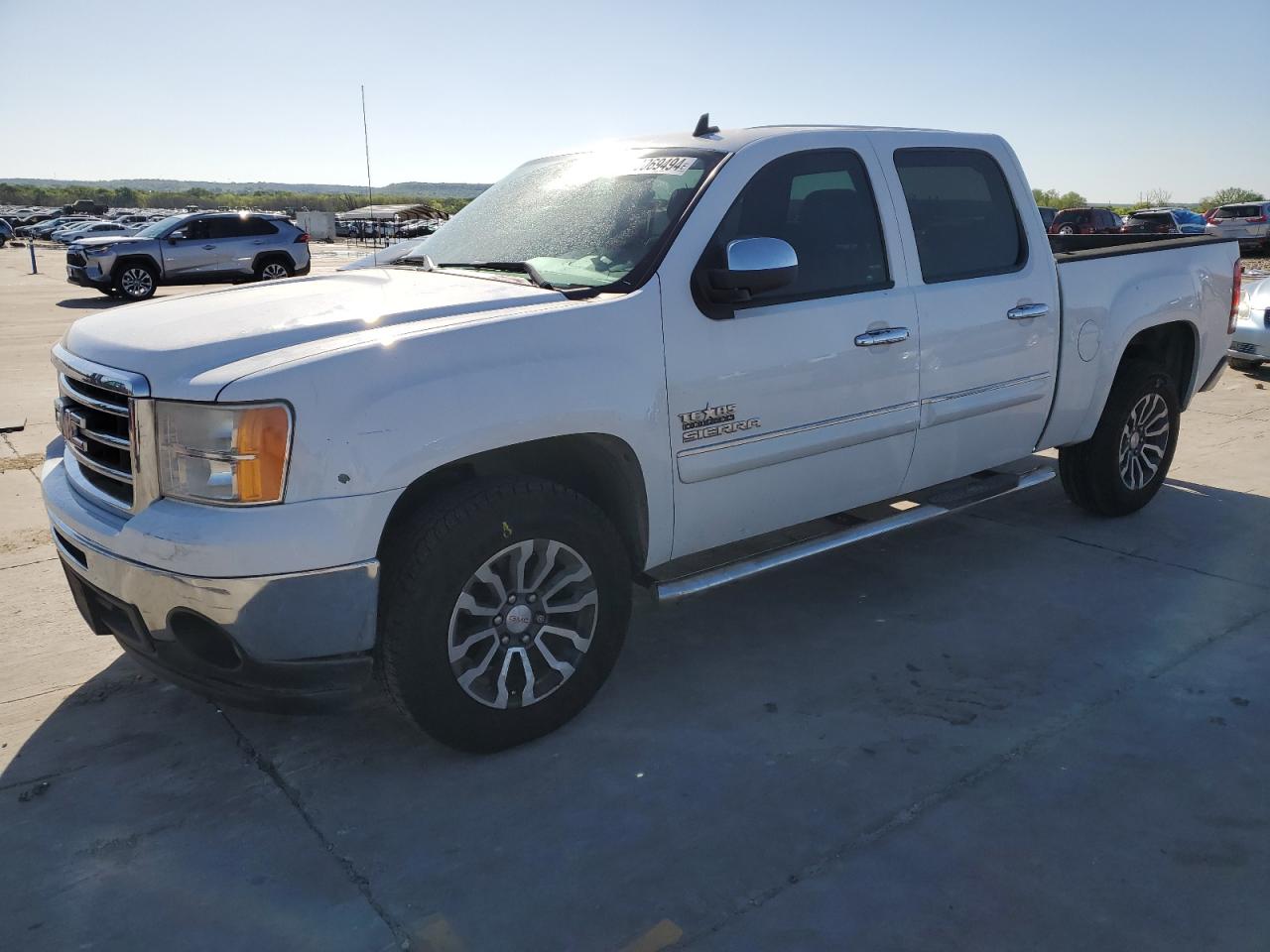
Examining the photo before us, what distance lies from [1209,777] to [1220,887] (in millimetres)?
578

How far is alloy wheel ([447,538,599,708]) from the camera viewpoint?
306 cm

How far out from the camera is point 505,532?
2998 mm

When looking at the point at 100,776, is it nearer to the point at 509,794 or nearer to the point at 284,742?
the point at 284,742

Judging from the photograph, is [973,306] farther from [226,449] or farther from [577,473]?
[226,449]

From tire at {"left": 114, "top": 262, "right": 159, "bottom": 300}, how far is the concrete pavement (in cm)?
1714

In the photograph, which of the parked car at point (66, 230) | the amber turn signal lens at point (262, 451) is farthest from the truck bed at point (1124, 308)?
the parked car at point (66, 230)

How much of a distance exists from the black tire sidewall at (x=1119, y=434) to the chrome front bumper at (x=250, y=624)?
403cm

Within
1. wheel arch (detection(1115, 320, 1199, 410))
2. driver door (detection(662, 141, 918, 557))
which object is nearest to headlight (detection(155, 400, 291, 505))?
driver door (detection(662, 141, 918, 557))

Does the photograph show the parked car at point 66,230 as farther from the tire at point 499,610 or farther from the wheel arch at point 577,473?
the tire at point 499,610

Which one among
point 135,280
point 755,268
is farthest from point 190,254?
point 755,268

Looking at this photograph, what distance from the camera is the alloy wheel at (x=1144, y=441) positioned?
17.6 feet

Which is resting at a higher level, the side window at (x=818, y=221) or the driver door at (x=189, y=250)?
the driver door at (x=189, y=250)

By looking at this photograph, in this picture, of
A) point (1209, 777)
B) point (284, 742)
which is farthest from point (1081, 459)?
point (284, 742)

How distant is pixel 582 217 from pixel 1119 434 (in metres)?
3.19
